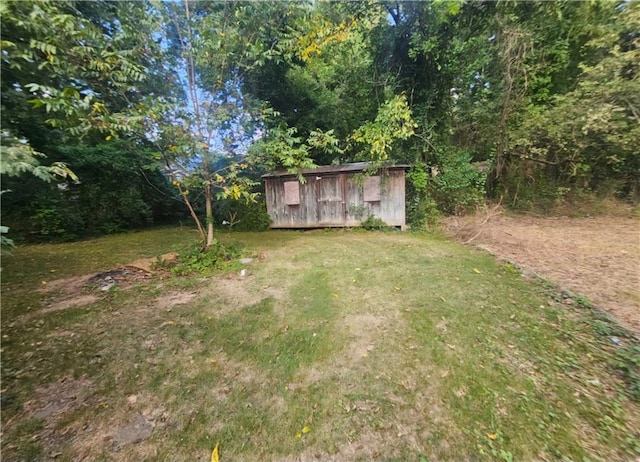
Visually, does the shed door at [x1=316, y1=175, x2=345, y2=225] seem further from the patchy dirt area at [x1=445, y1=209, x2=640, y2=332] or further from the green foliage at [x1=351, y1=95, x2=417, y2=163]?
the patchy dirt area at [x1=445, y1=209, x2=640, y2=332]

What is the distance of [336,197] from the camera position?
869 centimetres

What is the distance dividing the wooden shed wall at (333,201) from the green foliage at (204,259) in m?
4.05

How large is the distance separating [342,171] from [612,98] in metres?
7.54

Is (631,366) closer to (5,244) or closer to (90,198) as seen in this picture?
(5,244)

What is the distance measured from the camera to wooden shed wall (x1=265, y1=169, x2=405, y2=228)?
8266mm

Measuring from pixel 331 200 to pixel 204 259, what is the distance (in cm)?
489

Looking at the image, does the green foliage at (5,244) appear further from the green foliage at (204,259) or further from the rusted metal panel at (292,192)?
the rusted metal panel at (292,192)

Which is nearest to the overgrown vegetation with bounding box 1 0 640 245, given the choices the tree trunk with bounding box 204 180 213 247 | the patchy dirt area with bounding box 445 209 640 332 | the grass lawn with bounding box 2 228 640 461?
the tree trunk with bounding box 204 180 213 247

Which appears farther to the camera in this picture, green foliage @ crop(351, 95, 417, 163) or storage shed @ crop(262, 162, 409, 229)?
storage shed @ crop(262, 162, 409, 229)

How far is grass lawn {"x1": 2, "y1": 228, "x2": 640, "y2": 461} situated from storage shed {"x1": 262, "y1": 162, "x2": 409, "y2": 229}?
179 inches

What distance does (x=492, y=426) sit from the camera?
176cm

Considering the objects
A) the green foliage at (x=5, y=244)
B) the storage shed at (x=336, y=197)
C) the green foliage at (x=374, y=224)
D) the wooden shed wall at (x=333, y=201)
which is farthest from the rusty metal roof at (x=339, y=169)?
the green foliage at (x=5, y=244)

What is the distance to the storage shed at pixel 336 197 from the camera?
8.25 m

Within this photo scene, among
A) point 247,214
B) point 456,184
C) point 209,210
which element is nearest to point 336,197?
point 247,214
